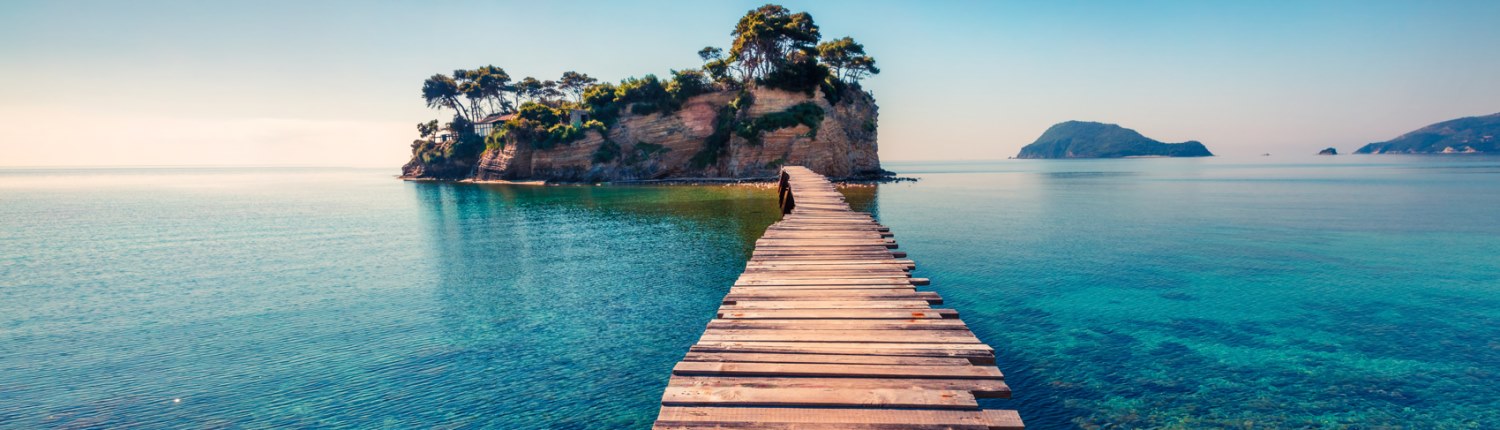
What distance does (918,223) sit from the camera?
118ft

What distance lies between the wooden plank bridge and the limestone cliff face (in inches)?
2539

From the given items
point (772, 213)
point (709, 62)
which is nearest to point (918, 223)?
point (772, 213)

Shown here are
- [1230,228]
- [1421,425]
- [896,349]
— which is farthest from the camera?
[1230,228]

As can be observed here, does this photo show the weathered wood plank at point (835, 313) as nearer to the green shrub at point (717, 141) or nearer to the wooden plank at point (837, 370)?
the wooden plank at point (837, 370)

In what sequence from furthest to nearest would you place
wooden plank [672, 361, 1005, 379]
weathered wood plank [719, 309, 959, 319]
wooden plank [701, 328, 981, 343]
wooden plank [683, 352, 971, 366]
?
weathered wood plank [719, 309, 959, 319], wooden plank [701, 328, 981, 343], wooden plank [683, 352, 971, 366], wooden plank [672, 361, 1005, 379]

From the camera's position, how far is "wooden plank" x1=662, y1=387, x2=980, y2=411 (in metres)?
5.84

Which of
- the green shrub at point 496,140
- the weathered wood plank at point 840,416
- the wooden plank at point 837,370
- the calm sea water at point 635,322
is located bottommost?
the calm sea water at point 635,322

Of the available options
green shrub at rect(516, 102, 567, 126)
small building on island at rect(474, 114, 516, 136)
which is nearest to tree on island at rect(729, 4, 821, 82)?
green shrub at rect(516, 102, 567, 126)

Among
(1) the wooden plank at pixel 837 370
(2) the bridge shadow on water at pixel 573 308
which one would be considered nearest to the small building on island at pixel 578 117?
(2) the bridge shadow on water at pixel 573 308

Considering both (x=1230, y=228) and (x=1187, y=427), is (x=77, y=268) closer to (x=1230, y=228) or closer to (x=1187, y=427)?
(x=1187, y=427)

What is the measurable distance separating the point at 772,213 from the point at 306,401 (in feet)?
103

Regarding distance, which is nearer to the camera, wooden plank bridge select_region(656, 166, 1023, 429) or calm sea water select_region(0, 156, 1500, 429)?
wooden plank bridge select_region(656, 166, 1023, 429)

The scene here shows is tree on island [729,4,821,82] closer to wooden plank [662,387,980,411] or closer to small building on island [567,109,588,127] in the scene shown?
small building on island [567,109,588,127]

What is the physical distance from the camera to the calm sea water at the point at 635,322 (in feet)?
34.6
